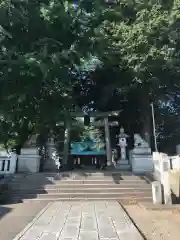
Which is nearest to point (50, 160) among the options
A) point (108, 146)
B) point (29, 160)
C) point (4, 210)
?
point (29, 160)

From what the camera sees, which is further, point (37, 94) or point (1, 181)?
point (37, 94)

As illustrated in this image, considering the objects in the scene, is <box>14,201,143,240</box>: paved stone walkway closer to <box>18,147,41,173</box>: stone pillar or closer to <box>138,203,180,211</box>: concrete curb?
<box>138,203,180,211</box>: concrete curb

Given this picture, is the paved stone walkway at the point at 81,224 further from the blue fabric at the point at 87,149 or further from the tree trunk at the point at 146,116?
the blue fabric at the point at 87,149

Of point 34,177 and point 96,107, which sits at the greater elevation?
point 96,107

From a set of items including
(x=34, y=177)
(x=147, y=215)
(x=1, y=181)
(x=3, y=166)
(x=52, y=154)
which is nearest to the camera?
(x=147, y=215)

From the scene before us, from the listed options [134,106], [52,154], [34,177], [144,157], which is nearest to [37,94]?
[34,177]

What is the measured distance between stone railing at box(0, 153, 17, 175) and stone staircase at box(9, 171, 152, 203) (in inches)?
40.9

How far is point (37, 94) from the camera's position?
1361cm

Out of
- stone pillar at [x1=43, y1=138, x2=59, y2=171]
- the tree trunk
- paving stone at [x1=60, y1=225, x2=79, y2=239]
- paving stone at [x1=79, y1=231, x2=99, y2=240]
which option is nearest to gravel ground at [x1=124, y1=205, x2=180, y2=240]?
paving stone at [x1=79, y1=231, x2=99, y2=240]

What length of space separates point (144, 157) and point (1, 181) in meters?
7.33

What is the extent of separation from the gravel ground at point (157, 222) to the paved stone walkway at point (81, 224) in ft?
0.85

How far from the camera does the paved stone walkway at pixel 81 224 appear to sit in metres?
5.80

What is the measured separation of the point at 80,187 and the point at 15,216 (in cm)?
418

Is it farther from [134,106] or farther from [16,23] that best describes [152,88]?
[16,23]
